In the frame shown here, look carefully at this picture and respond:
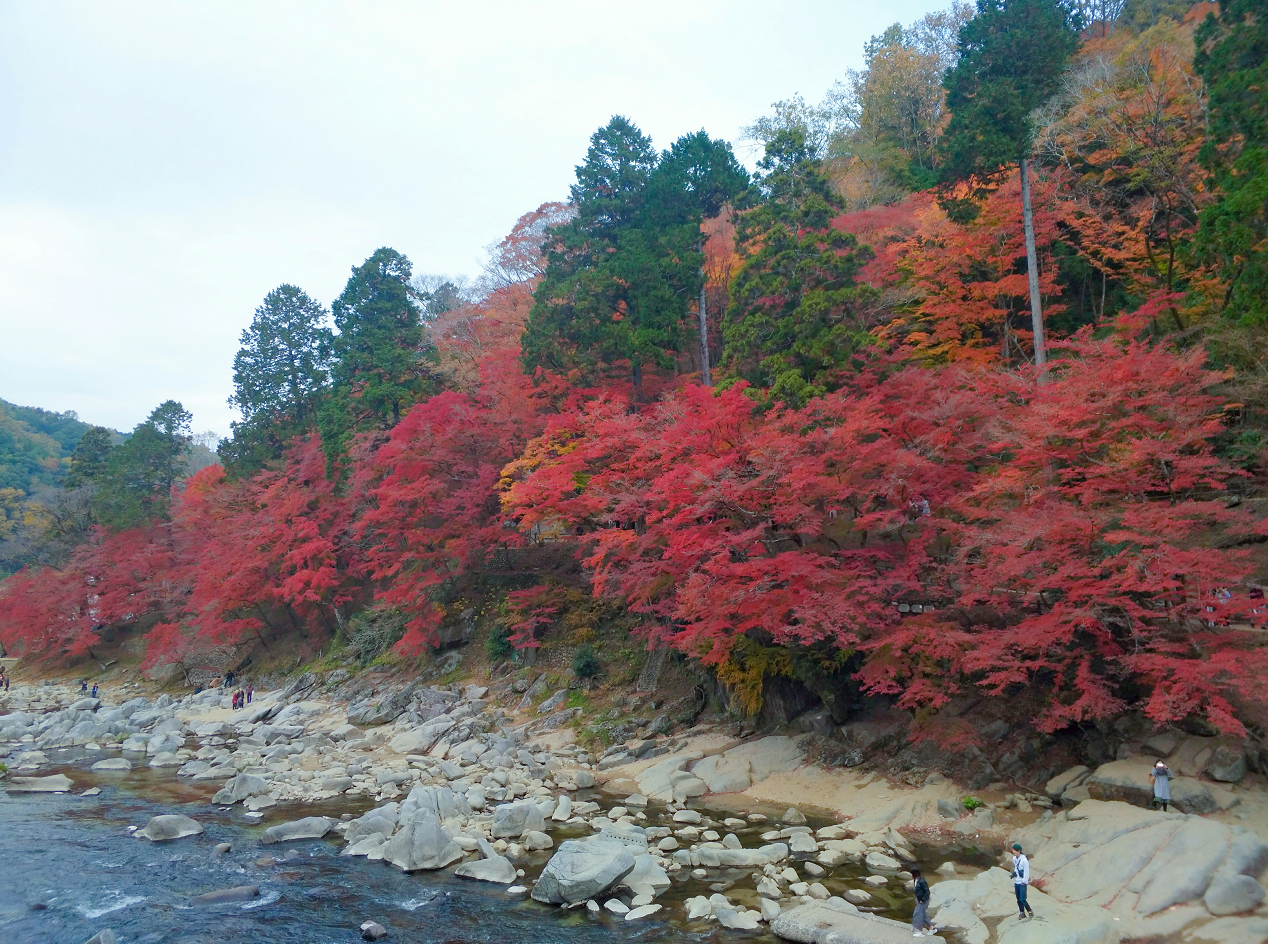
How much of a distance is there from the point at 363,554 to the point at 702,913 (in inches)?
994

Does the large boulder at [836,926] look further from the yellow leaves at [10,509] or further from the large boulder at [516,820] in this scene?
the yellow leaves at [10,509]

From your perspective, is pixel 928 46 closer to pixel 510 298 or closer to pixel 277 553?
pixel 510 298

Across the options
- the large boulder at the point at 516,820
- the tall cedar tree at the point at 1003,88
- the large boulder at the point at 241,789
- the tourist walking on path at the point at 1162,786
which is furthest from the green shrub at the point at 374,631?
the tourist walking on path at the point at 1162,786

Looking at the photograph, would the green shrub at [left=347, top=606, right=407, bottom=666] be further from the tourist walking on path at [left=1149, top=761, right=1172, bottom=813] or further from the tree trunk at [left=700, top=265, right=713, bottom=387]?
the tourist walking on path at [left=1149, top=761, right=1172, bottom=813]

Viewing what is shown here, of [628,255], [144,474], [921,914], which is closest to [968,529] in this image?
[921,914]

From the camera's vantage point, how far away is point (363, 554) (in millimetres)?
32875

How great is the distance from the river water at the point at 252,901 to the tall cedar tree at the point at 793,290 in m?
12.0

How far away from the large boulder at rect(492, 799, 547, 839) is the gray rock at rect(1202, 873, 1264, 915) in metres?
10.9

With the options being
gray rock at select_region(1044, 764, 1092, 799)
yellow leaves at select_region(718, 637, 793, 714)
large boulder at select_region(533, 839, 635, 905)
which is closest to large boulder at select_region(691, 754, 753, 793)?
yellow leaves at select_region(718, 637, 793, 714)

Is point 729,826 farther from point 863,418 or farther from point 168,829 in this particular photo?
point 168,829

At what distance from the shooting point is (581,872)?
12.0 meters

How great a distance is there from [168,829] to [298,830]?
261 cm

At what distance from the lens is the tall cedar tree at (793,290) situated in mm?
20188

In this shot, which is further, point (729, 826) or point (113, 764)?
point (113, 764)
